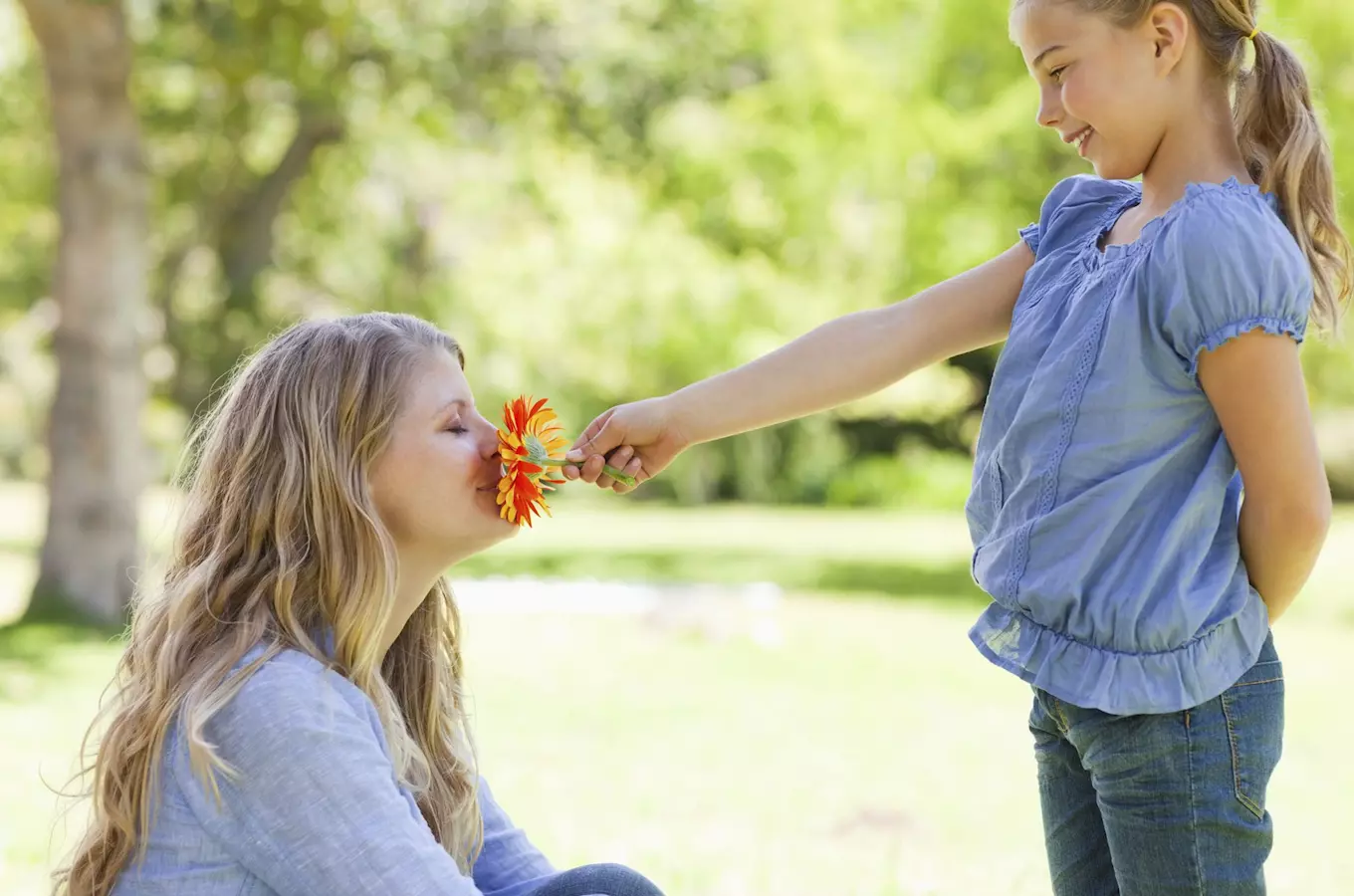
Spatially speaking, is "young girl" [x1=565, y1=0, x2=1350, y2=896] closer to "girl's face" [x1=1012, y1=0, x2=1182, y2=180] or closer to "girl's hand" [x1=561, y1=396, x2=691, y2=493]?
"girl's face" [x1=1012, y1=0, x2=1182, y2=180]

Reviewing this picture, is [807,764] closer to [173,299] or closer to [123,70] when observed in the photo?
[123,70]

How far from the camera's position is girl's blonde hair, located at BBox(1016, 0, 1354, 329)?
6.21 ft

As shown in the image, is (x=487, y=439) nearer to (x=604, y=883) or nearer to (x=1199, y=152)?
(x=604, y=883)

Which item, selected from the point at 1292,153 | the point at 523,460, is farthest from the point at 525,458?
the point at 1292,153

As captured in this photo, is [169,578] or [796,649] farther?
[796,649]

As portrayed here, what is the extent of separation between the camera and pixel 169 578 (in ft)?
7.04

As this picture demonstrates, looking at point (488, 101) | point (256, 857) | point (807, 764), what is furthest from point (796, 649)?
point (256, 857)

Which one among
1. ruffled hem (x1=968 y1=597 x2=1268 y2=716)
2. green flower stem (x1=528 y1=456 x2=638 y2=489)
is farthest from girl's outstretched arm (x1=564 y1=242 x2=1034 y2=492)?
ruffled hem (x1=968 y1=597 x2=1268 y2=716)

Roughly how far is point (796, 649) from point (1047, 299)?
6506mm

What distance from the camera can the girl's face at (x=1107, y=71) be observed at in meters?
1.88

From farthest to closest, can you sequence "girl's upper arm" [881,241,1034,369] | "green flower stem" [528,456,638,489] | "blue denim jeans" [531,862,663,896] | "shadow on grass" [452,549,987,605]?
"shadow on grass" [452,549,987,605], "green flower stem" [528,456,638,489], "girl's upper arm" [881,241,1034,369], "blue denim jeans" [531,862,663,896]

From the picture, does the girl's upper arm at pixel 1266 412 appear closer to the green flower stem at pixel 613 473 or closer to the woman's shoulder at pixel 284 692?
the green flower stem at pixel 613 473

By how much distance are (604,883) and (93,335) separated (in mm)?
6849

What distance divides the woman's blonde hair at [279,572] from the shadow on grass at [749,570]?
8.79 meters
